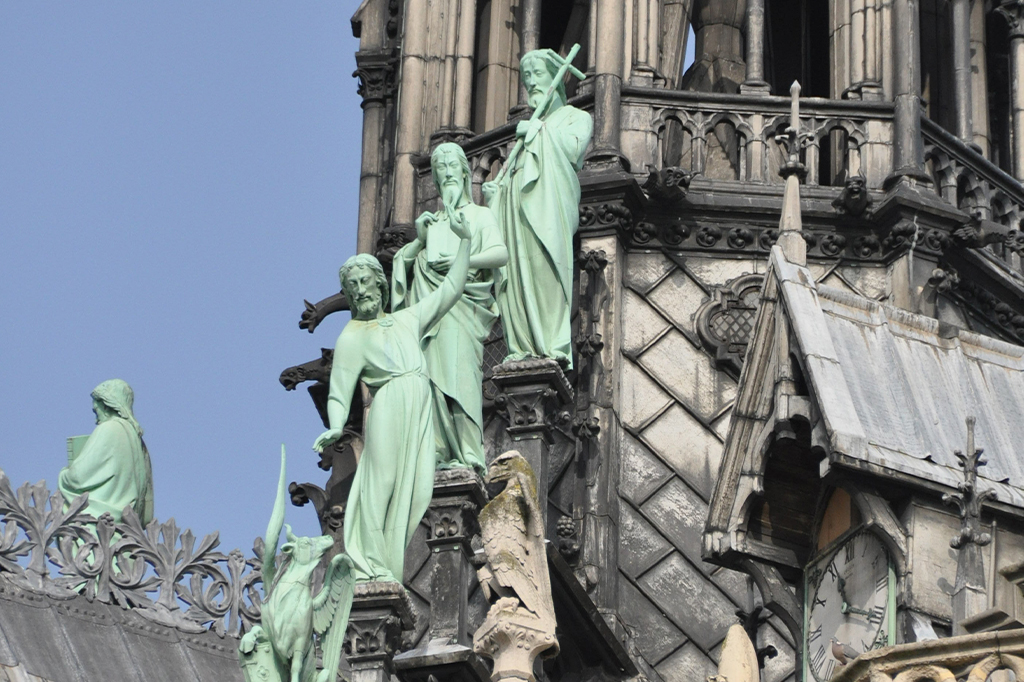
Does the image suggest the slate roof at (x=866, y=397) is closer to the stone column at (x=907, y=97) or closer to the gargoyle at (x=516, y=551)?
the gargoyle at (x=516, y=551)

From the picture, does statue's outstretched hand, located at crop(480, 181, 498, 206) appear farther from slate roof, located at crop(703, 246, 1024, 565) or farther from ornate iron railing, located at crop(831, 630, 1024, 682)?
ornate iron railing, located at crop(831, 630, 1024, 682)

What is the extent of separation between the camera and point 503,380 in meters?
24.2

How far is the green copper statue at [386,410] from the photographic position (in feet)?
70.8

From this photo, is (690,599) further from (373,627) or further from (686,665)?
(373,627)

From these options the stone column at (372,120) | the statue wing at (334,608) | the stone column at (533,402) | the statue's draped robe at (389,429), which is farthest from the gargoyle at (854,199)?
the statue wing at (334,608)

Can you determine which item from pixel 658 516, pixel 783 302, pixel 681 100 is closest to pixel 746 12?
pixel 681 100

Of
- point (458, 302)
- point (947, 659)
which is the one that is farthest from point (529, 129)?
point (947, 659)

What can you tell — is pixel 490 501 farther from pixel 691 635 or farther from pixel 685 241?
pixel 685 241

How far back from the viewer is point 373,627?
21.2 metres

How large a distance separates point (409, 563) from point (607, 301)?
2604 mm

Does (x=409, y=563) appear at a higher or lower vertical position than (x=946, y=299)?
lower

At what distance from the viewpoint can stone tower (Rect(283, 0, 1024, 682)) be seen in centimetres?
2600

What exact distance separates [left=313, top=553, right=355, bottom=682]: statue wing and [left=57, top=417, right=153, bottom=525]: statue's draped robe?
11.3 ft

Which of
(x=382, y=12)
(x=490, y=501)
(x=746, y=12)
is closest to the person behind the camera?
(x=490, y=501)
